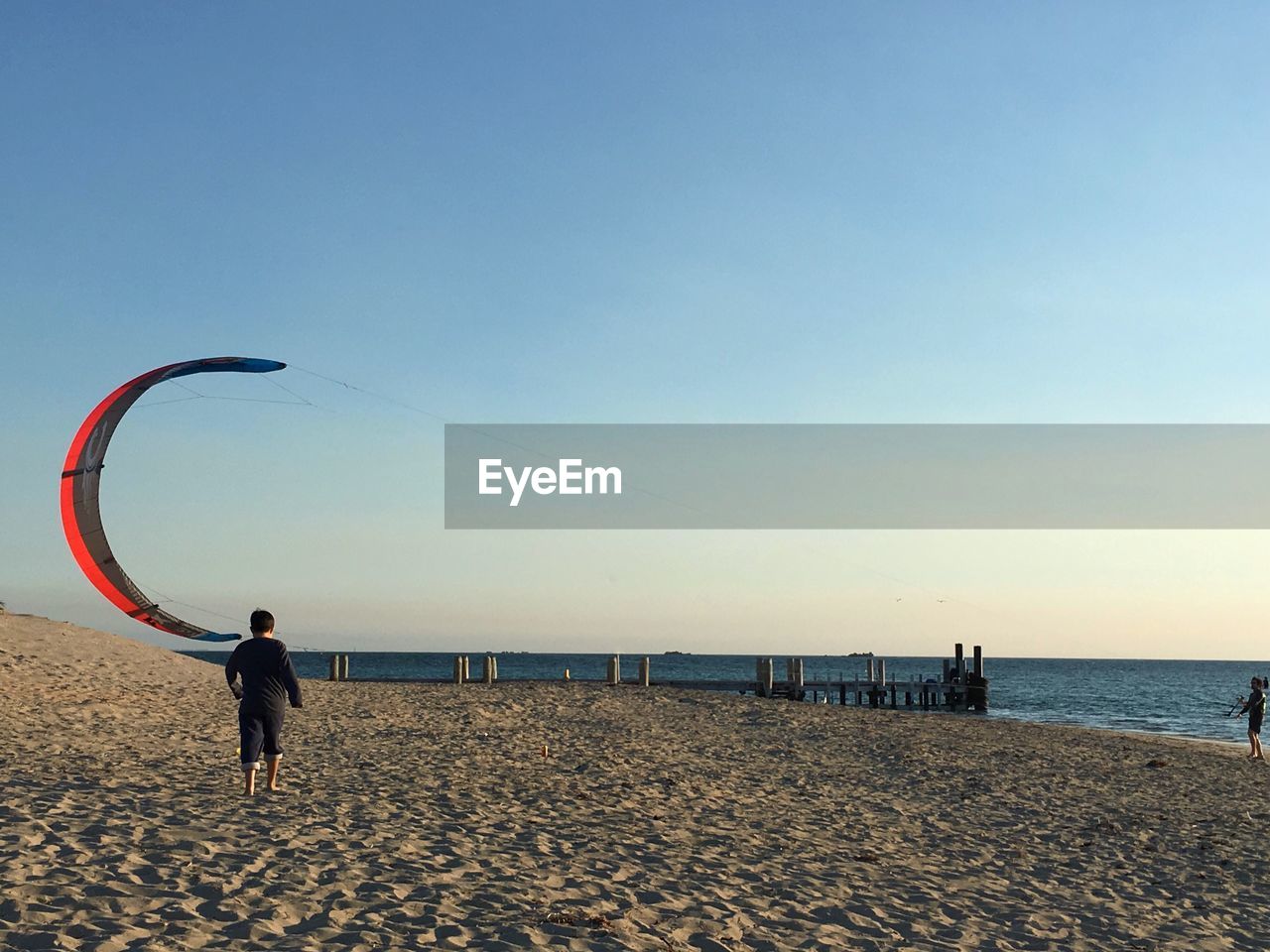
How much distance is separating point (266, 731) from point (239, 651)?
2.61ft

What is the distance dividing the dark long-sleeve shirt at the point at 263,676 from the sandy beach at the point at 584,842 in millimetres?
894

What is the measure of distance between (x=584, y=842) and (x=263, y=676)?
3412 mm

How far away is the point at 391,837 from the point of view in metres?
8.43

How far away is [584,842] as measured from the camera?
8.86m

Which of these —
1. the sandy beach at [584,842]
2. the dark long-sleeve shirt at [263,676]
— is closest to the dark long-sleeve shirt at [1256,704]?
the sandy beach at [584,842]

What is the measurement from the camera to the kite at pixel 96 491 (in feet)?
64.0

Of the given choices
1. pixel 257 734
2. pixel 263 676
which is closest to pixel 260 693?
pixel 263 676

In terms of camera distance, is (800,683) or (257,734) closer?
(257,734)

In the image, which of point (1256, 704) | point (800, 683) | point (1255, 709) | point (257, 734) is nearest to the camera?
point (257, 734)

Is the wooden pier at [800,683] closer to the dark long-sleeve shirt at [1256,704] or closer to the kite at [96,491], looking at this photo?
the kite at [96,491]

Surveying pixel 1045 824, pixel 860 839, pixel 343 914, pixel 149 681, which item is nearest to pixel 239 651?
pixel 343 914

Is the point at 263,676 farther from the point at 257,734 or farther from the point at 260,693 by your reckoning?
the point at 257,734

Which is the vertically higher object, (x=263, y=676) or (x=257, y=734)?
(x=263, y=676)

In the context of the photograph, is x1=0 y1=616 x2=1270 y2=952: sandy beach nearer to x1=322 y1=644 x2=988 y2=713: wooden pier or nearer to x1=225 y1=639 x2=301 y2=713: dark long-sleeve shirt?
x1=225 y1=639 x2=301 y2=713: dark long-sleeve shirt
